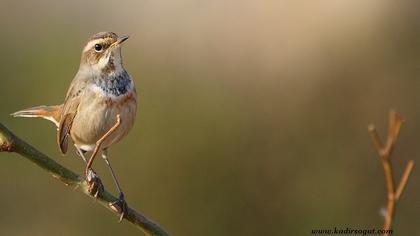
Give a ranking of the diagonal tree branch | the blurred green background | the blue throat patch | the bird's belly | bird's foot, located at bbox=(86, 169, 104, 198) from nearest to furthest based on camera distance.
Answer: the diagonal tree branch < bird's foot, located at bbox=(86, 169, 104, 198) < the bird's belly < the blue throat patch < the blurred green background

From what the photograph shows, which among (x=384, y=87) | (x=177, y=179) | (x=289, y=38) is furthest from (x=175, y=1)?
(x=177, y=179)

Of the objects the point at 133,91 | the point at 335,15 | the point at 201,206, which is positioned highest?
the point at 133,91

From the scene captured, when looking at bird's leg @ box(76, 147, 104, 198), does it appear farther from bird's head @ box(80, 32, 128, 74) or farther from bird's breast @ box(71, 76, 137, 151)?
bird's head @ box(80, 32, 128, 74)

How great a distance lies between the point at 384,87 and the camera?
922 cm

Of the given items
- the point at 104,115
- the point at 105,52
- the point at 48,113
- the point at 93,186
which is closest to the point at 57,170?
the point at 93,186

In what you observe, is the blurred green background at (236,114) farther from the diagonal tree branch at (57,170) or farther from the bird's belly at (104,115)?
the diagonal tree branch at (57,170)

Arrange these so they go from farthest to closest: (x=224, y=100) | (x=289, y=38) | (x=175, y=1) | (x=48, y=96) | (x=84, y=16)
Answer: (x=175, y=1), (x=84, y=16), (x=289, y=38), (x=224, y=100), (x=48, y=96)

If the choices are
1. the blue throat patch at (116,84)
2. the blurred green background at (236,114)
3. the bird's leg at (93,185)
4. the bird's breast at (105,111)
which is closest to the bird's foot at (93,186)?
the bird's leg at (93,185)

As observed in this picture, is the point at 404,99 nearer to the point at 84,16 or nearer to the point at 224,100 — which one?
the point at 224,100

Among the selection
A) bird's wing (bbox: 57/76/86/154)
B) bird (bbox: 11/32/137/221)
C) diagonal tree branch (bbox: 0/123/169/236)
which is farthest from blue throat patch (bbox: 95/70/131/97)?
diagonal tree branch (bbox: 0/123/169/236)

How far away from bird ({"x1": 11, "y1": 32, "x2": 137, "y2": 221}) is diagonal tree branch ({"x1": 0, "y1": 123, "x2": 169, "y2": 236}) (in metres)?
1.38

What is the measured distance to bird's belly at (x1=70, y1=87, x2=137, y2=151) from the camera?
167 inches

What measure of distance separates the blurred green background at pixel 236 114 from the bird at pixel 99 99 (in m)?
2.82

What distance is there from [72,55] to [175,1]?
372 cm
